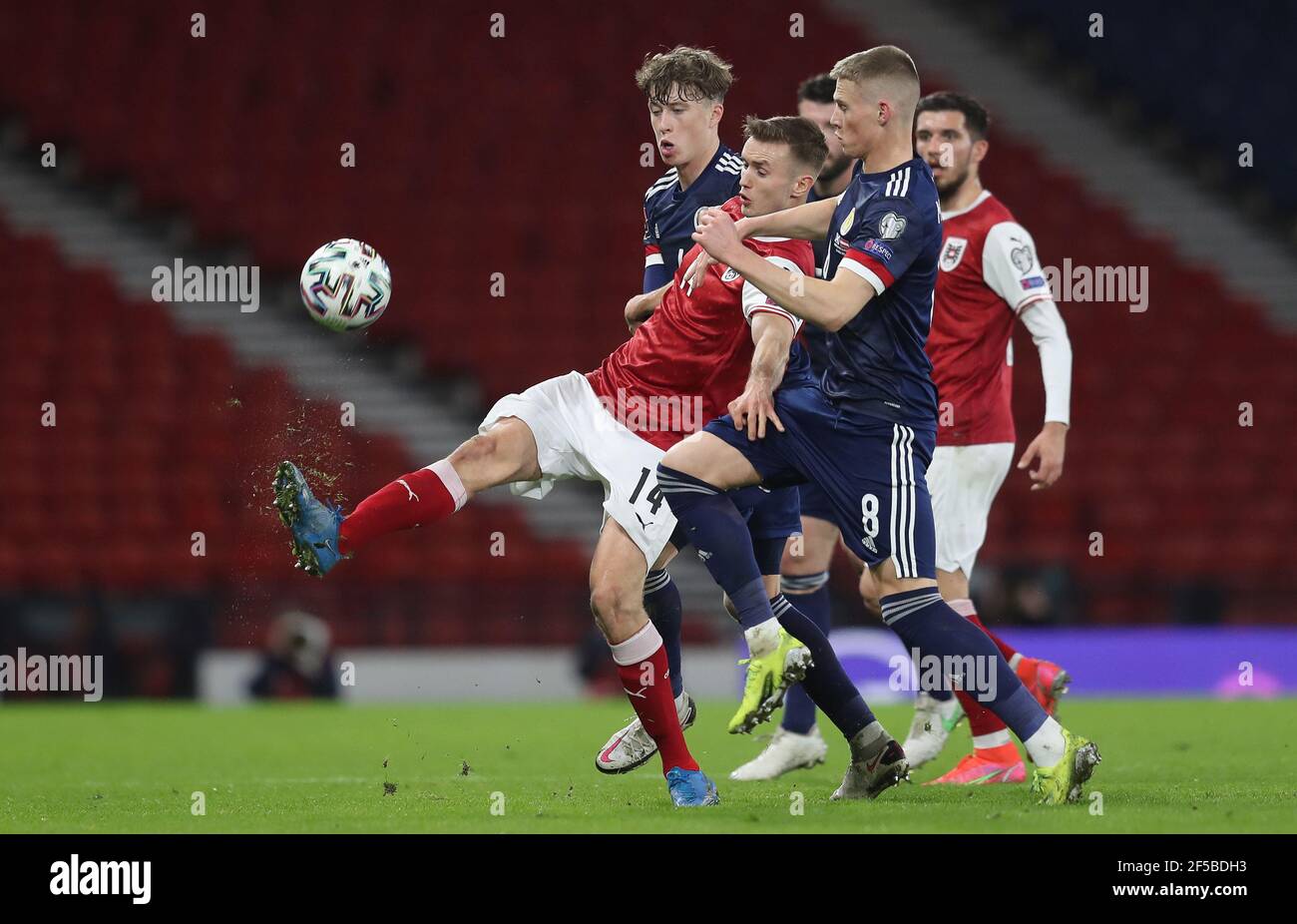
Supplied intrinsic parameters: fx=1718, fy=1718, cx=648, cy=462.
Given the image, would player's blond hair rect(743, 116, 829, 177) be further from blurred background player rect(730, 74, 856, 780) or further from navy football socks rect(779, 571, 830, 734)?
navy football socks rect(779, 571, 830, 734)

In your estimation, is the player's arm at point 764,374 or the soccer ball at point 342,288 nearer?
the player's arm at point 764,374

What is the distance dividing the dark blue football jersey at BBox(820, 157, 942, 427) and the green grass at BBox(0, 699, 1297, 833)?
133 cm

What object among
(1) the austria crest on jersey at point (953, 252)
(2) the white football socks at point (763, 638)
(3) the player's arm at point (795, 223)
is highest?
(1) the austria crest on jersey at point (953, 252)

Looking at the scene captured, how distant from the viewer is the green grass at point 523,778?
5156 millimetres

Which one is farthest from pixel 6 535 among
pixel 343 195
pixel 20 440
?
pixel 343 195

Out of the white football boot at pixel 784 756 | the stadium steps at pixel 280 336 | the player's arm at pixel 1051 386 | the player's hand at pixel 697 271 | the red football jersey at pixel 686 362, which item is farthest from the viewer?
the stadium steps at pixel 280 336

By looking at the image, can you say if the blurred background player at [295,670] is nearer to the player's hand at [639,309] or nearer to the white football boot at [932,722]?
the white football boot at [932,722]

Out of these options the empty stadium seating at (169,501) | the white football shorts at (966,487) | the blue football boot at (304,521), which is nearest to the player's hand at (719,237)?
the blue football boot at (304,521)

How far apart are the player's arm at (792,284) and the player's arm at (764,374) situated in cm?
32

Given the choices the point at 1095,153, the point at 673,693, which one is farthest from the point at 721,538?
the point at 1095,153

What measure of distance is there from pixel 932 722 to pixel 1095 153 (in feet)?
38.8

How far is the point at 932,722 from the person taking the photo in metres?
7.25

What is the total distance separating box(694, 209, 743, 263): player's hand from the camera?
17.4 ft

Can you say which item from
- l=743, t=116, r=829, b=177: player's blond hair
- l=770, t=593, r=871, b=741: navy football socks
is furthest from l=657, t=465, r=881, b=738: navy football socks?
l=743, t=116, r=829, b=177: player's blond hair
